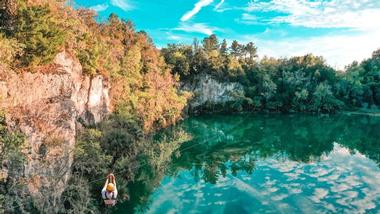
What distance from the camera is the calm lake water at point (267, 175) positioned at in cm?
2231

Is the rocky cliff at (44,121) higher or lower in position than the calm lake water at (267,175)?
higher

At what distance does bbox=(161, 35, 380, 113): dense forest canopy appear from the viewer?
77625mm

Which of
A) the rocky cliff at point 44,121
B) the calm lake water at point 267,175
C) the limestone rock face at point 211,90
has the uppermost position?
the limestone rock face at point 211,90

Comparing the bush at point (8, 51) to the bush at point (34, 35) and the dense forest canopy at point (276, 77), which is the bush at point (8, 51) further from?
the dense forest canopy at point (276, 77)

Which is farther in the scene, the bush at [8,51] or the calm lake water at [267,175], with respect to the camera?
the calm lake water at [267,175]

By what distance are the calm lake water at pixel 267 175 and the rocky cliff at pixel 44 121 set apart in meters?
6.03

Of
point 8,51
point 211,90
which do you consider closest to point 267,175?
point 8,51

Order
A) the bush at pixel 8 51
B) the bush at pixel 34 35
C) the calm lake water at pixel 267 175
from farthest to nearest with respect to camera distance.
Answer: the calm lake water at pixel 267 175
the bush at pixel 34 35
the bush at pixel 8 51

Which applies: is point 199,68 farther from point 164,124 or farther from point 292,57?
point 164,124

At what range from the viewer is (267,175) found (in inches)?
1160

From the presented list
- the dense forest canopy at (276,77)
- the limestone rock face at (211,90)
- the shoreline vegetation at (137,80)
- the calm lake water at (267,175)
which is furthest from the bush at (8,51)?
the limestone rock face at (211,90)

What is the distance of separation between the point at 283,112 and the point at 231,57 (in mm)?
18376

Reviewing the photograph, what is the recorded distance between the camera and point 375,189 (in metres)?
26.0

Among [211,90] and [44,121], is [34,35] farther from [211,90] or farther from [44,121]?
[211,90]
